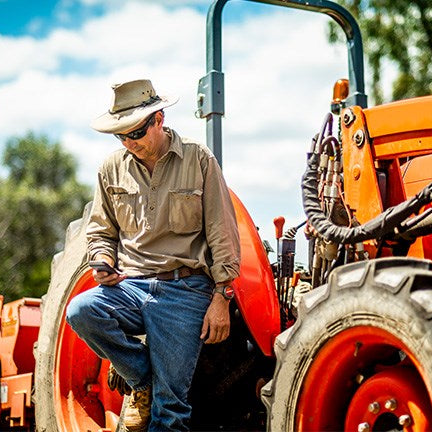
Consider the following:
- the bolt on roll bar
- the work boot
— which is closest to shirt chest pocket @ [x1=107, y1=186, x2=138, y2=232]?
the bolt on roll bar

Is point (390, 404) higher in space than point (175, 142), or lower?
lower

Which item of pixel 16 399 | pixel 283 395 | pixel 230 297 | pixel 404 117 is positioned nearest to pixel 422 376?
pixel 283 395

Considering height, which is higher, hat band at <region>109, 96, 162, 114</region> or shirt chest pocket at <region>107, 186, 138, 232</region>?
hat band at <region>109, 96, 162, 114</region>

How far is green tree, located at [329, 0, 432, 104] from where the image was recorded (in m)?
16.2

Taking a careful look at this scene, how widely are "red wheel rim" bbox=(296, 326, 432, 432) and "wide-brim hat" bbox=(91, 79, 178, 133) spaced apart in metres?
1.28

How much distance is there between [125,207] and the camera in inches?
151

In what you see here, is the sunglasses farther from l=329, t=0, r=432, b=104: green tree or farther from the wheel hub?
l=329, t=0, r=432, b=104: green tree

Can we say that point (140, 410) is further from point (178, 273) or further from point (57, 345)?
point (57, 345)

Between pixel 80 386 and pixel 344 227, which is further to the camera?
pixel 80 386

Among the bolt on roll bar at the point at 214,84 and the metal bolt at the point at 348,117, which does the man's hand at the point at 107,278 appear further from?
the metal bolt at the point at 348,117

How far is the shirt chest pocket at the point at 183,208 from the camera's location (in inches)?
145

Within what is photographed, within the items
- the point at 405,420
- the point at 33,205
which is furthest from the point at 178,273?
the point at 33,205

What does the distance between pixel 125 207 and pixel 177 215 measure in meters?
0.29

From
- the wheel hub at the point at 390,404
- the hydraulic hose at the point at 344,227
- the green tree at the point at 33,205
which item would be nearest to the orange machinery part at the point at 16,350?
the hydraulic hose at the point at 344,227
